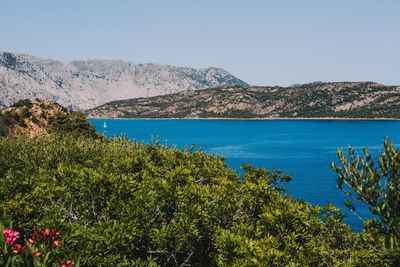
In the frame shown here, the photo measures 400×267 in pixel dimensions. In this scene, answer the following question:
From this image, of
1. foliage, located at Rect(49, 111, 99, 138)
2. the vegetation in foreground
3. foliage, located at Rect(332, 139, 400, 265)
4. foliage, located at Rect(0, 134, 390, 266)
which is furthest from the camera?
foliage, located at Rect(49, 111, 99, 138)

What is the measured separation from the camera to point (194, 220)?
24.8m

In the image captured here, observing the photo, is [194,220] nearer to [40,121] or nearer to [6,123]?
[6,123]

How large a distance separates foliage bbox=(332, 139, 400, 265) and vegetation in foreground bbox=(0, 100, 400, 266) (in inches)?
1.8

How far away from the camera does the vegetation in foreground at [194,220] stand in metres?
20.6

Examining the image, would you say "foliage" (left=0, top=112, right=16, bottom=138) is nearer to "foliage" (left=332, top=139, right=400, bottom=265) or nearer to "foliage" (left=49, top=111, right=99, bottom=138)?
"foliage" (left=49, top=111, right=99, bottom=138)

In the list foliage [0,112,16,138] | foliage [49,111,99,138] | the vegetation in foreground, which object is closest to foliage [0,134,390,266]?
the vegetation in foreground

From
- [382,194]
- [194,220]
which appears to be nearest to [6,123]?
[194,220]

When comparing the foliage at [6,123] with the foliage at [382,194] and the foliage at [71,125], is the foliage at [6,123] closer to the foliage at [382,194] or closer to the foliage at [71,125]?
the foliage at [71,125]

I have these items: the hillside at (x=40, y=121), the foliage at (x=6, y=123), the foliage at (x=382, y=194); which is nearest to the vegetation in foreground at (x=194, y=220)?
the foliage at (x=382, y=194)

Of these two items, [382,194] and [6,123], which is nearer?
[382,194]

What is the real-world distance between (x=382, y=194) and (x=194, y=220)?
10.2 m

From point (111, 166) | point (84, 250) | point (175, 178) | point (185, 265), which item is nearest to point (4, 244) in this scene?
point (84, 250)

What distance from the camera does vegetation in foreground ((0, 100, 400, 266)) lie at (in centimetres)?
2058

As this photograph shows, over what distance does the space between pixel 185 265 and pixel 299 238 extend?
696 centimetres
